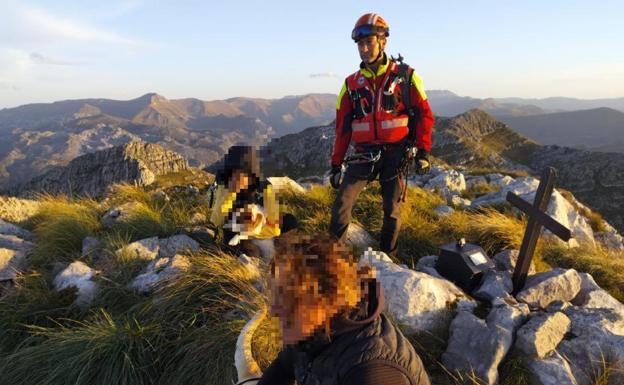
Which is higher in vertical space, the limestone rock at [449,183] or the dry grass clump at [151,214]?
the dry grass clump at [151,214]

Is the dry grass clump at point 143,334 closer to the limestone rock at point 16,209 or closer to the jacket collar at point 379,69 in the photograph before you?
the jacket collar at point 379,69

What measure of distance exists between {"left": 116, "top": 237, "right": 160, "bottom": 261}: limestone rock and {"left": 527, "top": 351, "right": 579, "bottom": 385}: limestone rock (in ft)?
16.1

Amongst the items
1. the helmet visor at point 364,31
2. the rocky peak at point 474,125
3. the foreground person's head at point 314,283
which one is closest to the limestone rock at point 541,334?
the foreground person's head at point 314,283

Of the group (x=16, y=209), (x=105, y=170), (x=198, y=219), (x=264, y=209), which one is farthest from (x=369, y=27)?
(x=105, y=170)

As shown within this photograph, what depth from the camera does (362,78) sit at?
5.66m

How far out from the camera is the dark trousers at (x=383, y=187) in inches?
225

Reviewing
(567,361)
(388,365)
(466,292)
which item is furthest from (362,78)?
(388,365)

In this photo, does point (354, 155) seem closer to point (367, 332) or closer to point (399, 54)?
point (399, 54)

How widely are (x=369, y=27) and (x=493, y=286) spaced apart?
12.0 ft

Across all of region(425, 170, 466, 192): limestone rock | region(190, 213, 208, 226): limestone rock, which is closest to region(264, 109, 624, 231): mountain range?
region(425, 170, 466, 192): limestone rock

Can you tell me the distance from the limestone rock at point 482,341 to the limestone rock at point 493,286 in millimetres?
616

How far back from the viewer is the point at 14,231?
7855 mm

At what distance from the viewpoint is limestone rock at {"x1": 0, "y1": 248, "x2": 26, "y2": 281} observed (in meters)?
5.68

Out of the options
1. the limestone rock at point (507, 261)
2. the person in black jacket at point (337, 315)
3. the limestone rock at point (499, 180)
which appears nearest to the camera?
the person in black jacket at point (337, 315)
